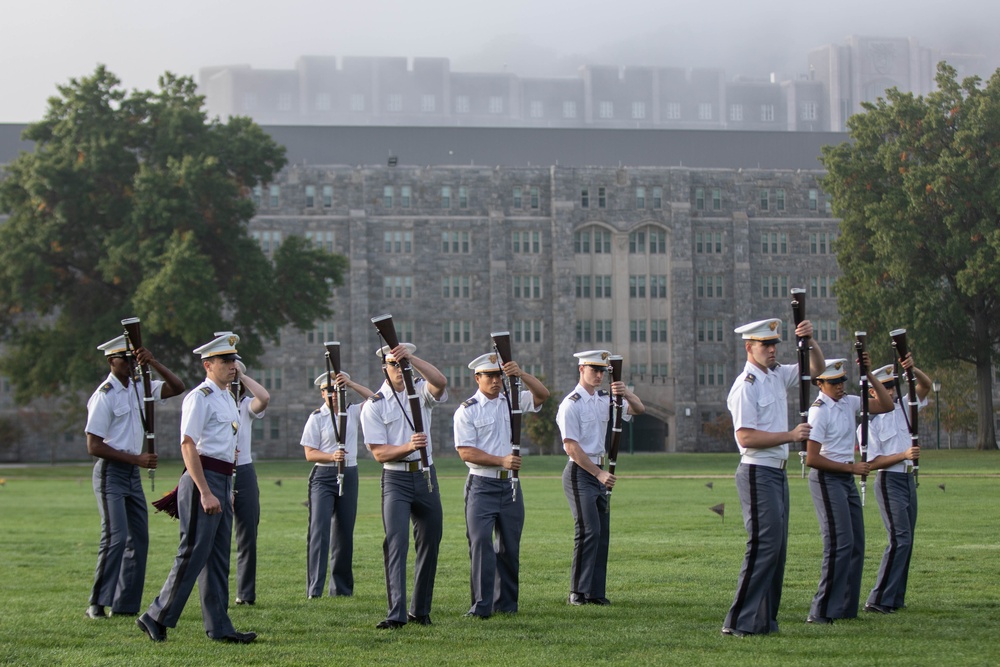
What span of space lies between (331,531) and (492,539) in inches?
103

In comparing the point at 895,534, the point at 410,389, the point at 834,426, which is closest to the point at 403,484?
the point at 410,389

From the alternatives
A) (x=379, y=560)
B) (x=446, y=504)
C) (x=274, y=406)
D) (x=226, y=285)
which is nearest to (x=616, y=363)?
(x=379, y=560)

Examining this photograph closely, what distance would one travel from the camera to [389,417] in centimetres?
1266

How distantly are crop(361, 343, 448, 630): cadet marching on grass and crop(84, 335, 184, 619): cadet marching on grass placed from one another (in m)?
2.04

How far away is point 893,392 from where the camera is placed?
45.2ft

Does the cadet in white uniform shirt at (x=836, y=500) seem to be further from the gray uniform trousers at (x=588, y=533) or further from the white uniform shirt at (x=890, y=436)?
the gray uniform trousers at (x=588, y=533)

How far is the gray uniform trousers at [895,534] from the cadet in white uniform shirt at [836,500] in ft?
1.85

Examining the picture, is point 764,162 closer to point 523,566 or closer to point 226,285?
point 226,285

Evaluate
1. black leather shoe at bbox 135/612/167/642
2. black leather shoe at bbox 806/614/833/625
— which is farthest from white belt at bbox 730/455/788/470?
black leather shoe at bbox 135/612/167/642

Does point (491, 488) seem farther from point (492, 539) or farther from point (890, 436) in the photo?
point (890, 436)

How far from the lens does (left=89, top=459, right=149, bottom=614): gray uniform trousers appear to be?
12.8 m

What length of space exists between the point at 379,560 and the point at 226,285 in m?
43.0

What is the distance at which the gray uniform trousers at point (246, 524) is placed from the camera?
13.9 m

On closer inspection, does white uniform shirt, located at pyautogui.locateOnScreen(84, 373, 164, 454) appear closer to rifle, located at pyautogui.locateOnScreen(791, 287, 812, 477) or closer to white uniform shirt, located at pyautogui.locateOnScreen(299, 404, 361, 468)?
white uniform shirt, located at pyautogui.locateOnScreen(299, 404, 361, 468)
